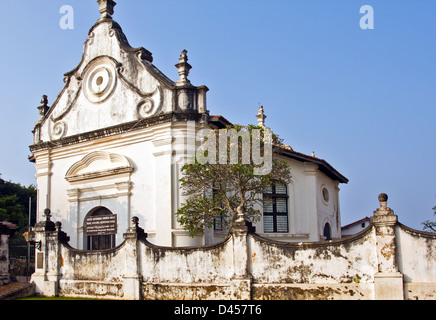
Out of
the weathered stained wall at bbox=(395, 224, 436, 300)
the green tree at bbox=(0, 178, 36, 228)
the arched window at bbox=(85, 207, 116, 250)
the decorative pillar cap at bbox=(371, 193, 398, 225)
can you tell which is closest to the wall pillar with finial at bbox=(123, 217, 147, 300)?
the arched window at bbox=(85, 207, 116, 250)

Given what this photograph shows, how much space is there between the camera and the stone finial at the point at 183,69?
16969 millimetres

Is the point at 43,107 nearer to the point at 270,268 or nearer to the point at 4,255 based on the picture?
the point at 4,255

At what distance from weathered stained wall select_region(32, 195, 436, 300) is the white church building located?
3.05 meters

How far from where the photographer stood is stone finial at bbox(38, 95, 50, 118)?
21.3 meters

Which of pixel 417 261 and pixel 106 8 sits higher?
pixel 106 8

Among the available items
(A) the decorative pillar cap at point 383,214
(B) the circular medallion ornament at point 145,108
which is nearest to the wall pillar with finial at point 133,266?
(B) the circular medallion ornament at point 145,108

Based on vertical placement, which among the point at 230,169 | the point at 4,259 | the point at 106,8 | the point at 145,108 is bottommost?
the point at 4,259

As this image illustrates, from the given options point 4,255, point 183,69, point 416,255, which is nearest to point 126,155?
point 183,69

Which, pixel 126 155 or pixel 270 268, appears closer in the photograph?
pixel 270 268

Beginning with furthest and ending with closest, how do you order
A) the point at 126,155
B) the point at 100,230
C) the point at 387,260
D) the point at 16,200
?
1. the point at 16,200
2. the point at 100,230
3. the point at 126,155
4. the point at 387,260

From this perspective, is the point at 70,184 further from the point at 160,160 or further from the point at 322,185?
the point at 322,185

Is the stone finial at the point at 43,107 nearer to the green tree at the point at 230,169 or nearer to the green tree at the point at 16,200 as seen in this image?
the green tree at the point at 230,169

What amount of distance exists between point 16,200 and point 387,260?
31.0 meters

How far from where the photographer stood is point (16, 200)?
3491 centimetres
